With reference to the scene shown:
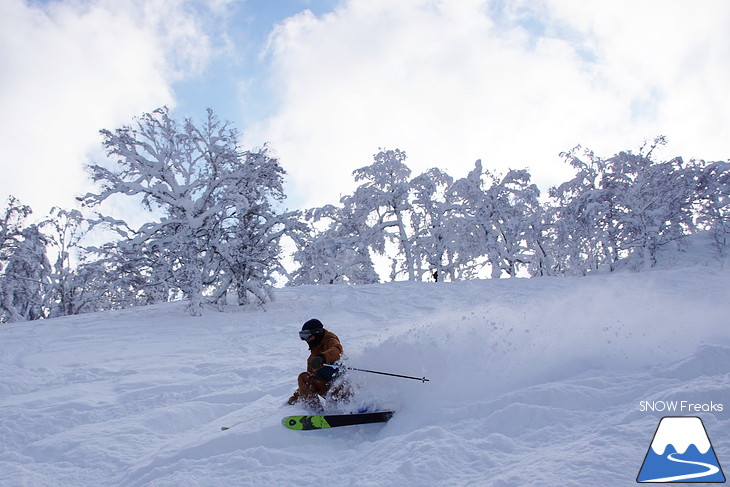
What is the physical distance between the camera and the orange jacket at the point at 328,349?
566 cm

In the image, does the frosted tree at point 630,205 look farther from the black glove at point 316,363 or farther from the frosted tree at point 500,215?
the black glove at point 316,363

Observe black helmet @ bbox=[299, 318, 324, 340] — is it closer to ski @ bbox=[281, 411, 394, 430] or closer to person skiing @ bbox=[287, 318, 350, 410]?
person skiing @ bbox=[287, 318, 350, 410]

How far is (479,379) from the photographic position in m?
5.52

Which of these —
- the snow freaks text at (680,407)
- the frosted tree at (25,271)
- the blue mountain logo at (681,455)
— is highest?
the frosted tree at (25,271)

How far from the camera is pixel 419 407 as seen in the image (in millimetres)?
5246

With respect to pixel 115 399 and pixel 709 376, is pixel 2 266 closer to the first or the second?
pixel 115 399

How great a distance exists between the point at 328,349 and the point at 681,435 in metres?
3.83

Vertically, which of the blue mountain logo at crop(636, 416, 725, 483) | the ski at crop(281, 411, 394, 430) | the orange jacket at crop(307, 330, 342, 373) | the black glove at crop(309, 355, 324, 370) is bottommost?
the ski at crop(281, 411, 394, 430)

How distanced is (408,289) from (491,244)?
1026 centimetres

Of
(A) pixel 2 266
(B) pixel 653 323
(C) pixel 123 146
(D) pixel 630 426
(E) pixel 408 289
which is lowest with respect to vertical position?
(D) pixel 630 426

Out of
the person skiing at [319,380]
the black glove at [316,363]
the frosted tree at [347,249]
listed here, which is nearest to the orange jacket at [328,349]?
the person skiing at [319,380]

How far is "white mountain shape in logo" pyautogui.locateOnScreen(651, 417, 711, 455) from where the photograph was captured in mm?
3150

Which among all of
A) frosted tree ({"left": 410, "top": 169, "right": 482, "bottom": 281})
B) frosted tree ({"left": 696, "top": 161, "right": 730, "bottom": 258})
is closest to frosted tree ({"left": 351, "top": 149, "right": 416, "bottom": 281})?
frosted tree ({"left": 410, "top": 169, "right": 482, "bottom": 281})

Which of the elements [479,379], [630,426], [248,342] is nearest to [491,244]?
[248,342]
